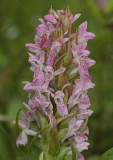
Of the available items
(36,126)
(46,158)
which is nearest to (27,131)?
(36,126)

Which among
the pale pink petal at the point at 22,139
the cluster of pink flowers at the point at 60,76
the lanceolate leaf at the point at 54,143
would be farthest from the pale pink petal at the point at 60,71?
the pale pink petal at the point at 22,139

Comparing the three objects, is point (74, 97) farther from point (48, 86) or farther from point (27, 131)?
point (27, 131)

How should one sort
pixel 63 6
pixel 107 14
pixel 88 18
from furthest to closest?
pixel 63 6 → pixel 88 18 → pixel 107 14

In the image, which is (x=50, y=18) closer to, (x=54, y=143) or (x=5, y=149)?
(x=54, y=143)

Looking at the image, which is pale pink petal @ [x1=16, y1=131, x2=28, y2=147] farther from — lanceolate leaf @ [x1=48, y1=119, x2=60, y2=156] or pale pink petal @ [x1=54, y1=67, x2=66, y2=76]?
pale pink petal @ [x1=54, y1=67, x2=66, y2=76]

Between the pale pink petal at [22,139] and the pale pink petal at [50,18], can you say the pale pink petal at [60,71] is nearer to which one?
the pale pink petal at [50,18]

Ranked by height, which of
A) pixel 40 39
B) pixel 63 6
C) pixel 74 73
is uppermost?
pixel 63 6
